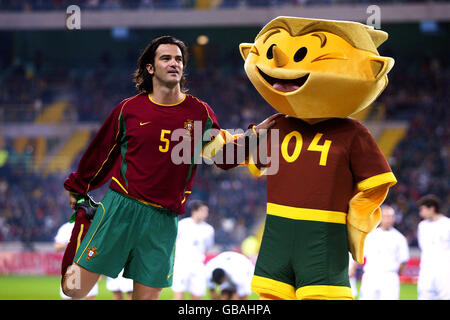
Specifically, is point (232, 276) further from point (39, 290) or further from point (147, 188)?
point (39, 290)

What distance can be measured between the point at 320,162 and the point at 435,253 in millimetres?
4616

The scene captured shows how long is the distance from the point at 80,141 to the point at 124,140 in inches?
599

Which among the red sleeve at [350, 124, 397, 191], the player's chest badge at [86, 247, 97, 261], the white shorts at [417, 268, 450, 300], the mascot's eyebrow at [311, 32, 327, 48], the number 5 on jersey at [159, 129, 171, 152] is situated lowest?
the white shorts at [417, 268, 450, 300]

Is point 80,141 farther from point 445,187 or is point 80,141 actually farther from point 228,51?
point 445,187

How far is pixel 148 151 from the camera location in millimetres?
4043

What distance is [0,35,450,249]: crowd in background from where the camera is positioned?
52.4 feet

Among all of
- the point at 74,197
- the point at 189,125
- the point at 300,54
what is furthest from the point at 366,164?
the point at 74,197

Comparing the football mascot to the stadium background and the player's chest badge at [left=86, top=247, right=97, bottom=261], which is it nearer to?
the player's chest badge at [left=86, top=247, right=97, bottom=261]

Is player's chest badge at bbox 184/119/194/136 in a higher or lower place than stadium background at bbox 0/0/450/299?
lower

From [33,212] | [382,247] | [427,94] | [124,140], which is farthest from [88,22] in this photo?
[124,140]

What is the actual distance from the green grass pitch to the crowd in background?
190cm

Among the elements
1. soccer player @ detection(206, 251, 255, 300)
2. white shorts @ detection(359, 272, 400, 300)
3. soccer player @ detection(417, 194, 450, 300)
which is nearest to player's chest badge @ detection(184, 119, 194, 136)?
soccer player @ detection(206, 251, 255, 300)
